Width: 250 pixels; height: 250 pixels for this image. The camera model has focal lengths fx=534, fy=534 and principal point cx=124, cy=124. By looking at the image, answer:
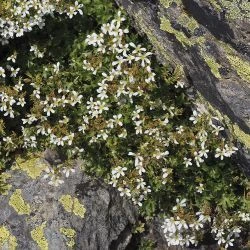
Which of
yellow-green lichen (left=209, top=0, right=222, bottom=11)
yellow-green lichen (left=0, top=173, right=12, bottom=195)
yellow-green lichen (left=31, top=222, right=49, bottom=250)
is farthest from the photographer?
yellow-green lichen (left=209, top=0, right=222, bottom=11)

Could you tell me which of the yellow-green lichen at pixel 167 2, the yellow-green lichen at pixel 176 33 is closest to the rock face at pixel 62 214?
the yellow-green lichen at pixel 176 33

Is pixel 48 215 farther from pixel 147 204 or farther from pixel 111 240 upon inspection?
pixel 147 204

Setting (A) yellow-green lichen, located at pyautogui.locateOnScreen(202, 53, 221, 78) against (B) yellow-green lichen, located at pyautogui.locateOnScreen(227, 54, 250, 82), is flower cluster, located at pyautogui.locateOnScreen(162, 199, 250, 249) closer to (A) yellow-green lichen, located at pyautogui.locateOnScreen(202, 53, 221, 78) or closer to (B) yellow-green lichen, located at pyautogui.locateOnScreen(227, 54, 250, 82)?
(A) yellow-green lichen, located at pyautogui.locateOnScreen(202, 53, 221, 78)

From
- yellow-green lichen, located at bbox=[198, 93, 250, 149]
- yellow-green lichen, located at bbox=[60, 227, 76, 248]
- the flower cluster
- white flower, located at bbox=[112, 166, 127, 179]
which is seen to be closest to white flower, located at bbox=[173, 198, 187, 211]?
the flower cluster

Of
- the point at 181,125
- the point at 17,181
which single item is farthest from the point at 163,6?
the point at 17,181

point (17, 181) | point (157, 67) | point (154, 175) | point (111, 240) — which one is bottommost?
point (111, 240)

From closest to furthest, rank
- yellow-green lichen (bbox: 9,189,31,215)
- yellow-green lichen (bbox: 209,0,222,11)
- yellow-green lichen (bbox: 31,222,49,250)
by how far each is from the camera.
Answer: yellow-green lichen (bbox: 31,222,49,250)
yellow-green lichen (bbox: 9,189,31,215)
yellow-green lichen (bbox: 209,0,222,11)

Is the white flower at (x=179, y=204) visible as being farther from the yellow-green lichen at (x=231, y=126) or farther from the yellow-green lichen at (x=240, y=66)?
the yellow-green lichen at (x=240, y=66)
